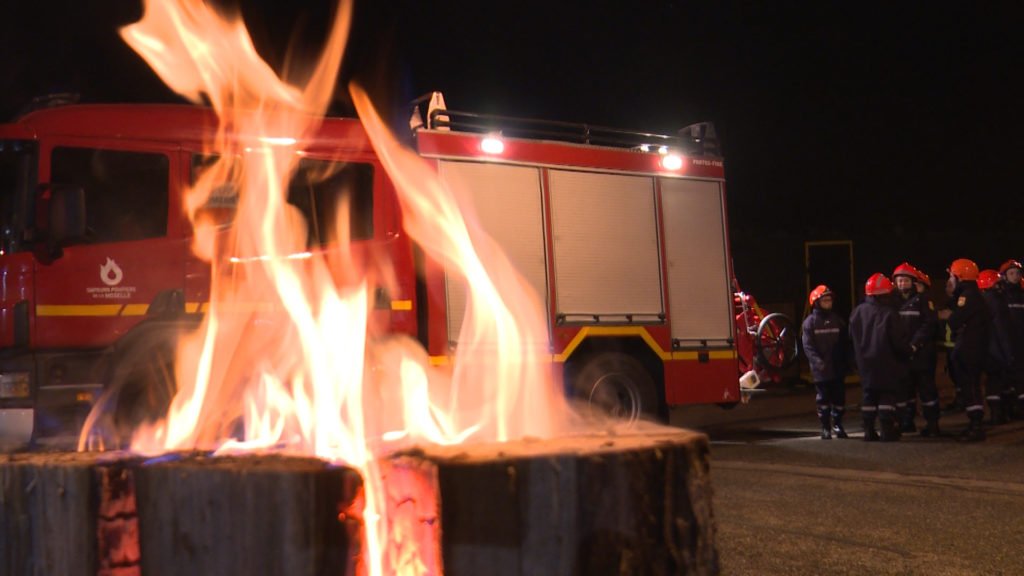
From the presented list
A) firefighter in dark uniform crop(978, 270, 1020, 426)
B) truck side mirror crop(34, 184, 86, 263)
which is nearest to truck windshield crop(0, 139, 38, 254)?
truck side mirror crop(34, 184, 86, 263)

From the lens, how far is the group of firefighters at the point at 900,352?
393 inches

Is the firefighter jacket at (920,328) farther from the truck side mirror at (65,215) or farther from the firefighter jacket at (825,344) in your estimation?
the truck side mirror at (65,215)

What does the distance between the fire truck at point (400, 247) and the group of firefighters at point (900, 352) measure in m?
0.94

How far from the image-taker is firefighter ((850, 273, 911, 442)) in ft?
32.6

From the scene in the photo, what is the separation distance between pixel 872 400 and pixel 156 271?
7182mm

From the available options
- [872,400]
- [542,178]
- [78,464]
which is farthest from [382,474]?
[872,400]

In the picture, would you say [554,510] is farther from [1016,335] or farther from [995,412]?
[1016,335]

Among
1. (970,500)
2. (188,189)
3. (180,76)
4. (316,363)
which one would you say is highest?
(180,76)

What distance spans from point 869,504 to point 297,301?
414 cm

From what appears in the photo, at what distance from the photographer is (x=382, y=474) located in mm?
2965

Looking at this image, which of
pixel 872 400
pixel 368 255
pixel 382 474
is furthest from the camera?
pixel 872 400

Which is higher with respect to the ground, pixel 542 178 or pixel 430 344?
pixel 542 178

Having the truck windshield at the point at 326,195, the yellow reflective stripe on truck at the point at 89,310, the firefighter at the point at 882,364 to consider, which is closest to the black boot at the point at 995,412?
the firefighter at the point at 882,364

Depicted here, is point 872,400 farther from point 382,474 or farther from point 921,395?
point 382,474
